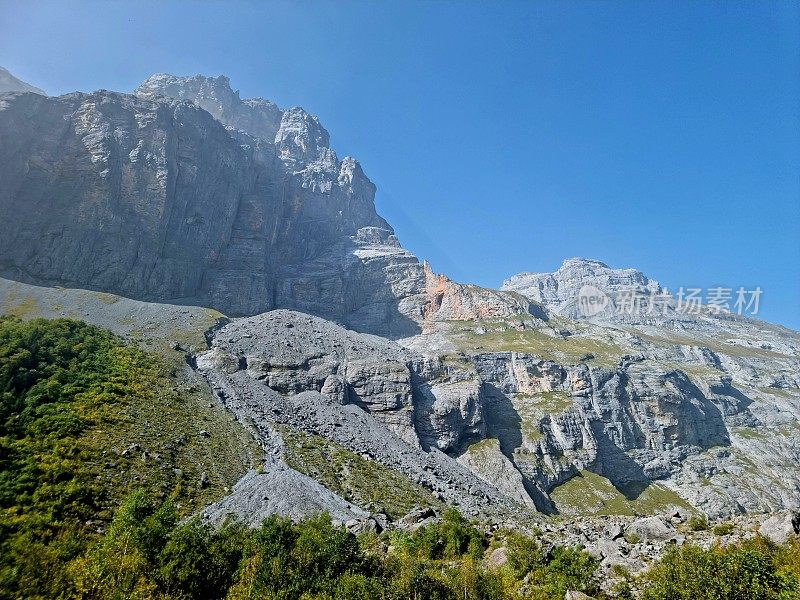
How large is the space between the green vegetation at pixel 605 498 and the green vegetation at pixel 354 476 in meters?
60.9

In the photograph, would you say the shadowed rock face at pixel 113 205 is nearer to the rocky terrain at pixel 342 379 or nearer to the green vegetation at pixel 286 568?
the rocky terrain at pixel 342 379

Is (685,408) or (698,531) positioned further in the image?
(685,408)

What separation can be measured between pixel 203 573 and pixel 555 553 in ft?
92.8

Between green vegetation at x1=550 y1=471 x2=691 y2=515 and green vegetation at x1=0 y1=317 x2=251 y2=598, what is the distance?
295 ft

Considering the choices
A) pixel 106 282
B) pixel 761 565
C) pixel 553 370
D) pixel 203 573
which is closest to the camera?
pixel 761 565

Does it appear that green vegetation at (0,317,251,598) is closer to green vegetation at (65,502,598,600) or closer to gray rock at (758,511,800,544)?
green vegetation at (65,502,598,600)

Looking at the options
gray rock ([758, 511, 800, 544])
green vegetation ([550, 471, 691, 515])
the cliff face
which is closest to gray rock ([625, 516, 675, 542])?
gray rock ([758, 511, 800, 544])

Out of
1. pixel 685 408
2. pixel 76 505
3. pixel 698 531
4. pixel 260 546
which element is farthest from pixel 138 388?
pixel 685 408

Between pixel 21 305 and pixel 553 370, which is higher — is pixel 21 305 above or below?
below

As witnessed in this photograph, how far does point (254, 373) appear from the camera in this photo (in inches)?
4107

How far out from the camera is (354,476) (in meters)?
69.6

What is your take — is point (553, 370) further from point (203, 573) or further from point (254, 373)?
point (203, 573)

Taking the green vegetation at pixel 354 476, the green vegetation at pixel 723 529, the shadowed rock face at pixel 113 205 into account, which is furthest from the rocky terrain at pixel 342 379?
the green vegetation at pixel 723 529

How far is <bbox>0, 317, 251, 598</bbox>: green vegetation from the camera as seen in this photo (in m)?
35.5
